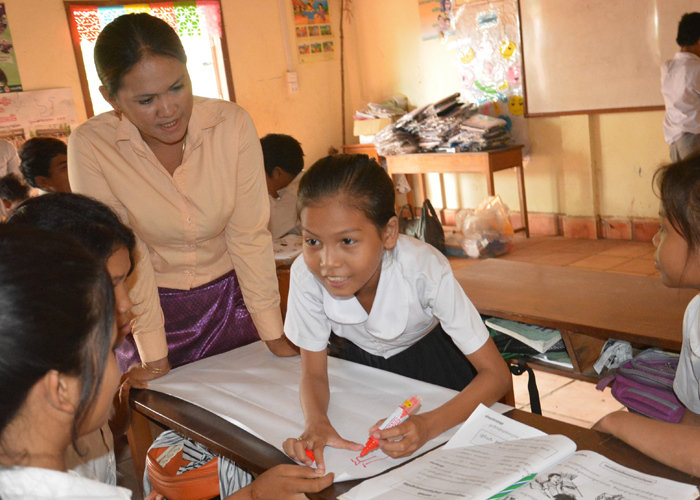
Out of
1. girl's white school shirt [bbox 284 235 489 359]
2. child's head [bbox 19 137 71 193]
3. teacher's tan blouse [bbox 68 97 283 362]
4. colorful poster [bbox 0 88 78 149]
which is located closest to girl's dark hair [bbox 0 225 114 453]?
girl's white school shirt [bbox 284 235 489 359]

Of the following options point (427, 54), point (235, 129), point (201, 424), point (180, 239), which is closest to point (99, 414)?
point (201, 424)

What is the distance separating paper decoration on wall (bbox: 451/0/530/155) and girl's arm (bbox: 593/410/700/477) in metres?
4.32

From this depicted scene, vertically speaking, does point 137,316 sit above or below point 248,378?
above

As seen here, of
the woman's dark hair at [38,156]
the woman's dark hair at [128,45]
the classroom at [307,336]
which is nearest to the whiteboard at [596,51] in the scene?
the classroom at [307,336]

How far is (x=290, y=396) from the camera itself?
129 centimetres

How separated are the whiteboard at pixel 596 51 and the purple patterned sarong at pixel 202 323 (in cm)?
355

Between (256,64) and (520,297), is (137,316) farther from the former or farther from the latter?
(256,64)

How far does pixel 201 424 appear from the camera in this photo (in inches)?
47.1

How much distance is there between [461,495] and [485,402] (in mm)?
343

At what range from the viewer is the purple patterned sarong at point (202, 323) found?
1660mm

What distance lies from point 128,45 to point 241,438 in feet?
2.71

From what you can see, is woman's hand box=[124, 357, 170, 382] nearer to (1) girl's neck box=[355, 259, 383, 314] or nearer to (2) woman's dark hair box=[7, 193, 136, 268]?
(2) woman's dark hair box=[7, 193, 136, 268]

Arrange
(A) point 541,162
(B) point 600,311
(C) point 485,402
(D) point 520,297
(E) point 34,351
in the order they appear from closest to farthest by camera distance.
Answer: (E) point 34,351
(C) point 485,402
(B) point 600,311
(D) point 520,297
(A) point 541,162

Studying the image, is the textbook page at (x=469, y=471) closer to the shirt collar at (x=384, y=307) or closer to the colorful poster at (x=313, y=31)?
the shirt collar at (x=384, y=307)
